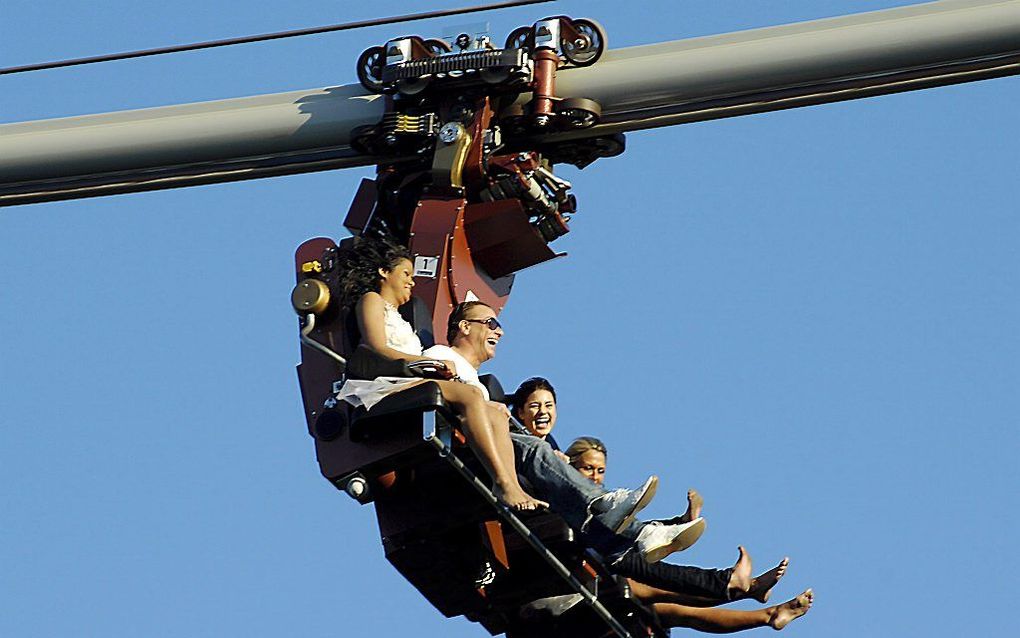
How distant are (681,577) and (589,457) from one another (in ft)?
3.28

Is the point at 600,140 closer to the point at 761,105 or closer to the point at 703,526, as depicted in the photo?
the point at 761,105

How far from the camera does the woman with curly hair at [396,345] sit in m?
16.1

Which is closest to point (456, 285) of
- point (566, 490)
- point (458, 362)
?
point (458, 362)

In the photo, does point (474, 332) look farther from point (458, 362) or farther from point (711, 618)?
point (711, 618)

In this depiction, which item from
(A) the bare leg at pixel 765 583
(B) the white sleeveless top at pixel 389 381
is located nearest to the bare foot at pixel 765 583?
(A) the bare leg at pixel 765 583

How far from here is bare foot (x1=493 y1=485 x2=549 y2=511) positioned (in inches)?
631

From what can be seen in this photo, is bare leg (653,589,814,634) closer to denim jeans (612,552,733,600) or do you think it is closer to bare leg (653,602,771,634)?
bare leg (653,602,771,634)

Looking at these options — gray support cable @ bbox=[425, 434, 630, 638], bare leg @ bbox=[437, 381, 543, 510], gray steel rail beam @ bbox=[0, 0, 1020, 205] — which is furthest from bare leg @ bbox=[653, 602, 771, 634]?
gray steel rail beam @ bbox=[0, 0, 1020, 205]

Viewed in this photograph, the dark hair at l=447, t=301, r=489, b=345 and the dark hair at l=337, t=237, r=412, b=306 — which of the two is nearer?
the dark hair at l=337, t=237, r=412, b=306

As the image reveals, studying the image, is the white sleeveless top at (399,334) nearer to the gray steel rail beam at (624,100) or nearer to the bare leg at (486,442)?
the bare leg at (486,442)

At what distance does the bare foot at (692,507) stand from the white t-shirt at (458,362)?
1.20m

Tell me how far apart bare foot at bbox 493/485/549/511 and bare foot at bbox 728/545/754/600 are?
1016 millimetres

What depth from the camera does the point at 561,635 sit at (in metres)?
17.1

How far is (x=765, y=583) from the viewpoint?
16.1 metres
